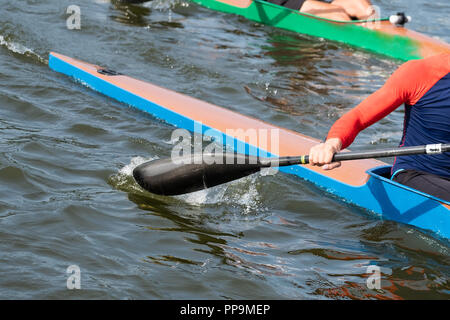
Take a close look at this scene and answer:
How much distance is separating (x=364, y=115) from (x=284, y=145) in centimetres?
148

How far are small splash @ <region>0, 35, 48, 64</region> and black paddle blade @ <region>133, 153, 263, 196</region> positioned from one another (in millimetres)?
3545

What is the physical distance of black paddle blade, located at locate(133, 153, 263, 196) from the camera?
4445 mm

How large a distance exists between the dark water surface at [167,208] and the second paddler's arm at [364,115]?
0.64 m

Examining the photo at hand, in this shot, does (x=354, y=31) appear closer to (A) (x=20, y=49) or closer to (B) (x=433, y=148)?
(A) (x=20, y=49)

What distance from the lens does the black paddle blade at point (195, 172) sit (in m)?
4.45

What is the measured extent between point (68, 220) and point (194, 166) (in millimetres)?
921

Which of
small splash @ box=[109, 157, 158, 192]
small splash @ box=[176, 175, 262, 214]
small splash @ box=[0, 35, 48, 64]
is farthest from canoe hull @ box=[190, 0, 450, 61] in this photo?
small splash @ box=[109, 157, 158, 192]

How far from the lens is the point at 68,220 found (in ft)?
13.3

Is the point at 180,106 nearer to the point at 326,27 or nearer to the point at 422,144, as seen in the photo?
the point at 422,144

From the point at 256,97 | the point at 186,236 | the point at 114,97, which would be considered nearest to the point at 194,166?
the point at 186,236

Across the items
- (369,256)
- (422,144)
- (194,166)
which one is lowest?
(369,256)

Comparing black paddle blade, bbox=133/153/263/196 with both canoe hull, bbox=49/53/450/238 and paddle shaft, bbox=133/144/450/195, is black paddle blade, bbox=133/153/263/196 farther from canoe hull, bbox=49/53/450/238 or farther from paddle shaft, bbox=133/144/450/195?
canoe hull, bbox=49/53/450/238

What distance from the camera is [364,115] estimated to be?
3.94 m
